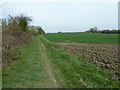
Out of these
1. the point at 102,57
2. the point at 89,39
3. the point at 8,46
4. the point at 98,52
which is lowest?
the point at 102,57

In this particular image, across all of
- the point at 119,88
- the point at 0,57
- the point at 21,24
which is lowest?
the point at 119,88

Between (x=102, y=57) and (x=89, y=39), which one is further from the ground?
(x=89, y=39)

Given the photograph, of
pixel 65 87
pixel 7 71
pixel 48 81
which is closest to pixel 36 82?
pixel 48 81

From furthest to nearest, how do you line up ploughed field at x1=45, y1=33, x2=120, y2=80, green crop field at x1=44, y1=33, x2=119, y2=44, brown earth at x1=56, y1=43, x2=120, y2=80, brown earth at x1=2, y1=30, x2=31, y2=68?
green crop field at x1=44, y1=33, x2=119, y2=44, brown earth at x1=2, y1=30, x2=31, y2=68, ploughed field at x1=45, y1=33, x2=120, y2=80, brown earth at x1=56, y1=43, x2=120, y2=80

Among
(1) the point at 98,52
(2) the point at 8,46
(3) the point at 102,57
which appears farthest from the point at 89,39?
(2) the point at 8,46

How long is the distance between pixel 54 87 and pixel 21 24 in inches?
1131

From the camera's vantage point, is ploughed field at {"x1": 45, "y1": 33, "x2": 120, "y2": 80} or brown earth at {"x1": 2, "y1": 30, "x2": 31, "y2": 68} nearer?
ploughed field at {"x1": 45, "y1": 33, "x2": 120, "y2": 80}

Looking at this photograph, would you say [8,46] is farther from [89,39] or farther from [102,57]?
[89,39]

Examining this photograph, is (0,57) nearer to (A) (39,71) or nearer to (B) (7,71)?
(B) (7,71)

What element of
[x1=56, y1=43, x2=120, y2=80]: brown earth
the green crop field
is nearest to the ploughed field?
[x1=56, y1=43, x2=120, y2=80]: brown earth

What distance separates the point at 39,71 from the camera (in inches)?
271

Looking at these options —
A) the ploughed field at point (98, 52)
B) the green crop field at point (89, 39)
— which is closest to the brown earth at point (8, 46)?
the ploughed field at point (98, 52)

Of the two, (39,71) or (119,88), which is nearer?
(119,88)

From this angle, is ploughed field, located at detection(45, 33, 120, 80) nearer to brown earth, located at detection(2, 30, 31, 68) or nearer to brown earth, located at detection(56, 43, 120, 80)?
brown earth, located at detection(56, 43, 120, 80)
